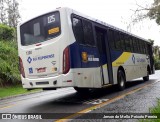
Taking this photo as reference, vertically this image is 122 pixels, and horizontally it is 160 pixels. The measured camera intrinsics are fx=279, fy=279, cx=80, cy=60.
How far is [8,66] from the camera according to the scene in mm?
20562

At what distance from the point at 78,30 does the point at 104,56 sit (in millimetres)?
2636

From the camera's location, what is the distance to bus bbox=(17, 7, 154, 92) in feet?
30.0

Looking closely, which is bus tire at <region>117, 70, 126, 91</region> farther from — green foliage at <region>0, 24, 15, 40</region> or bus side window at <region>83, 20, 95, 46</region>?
green foliage at <region>0, 24, 15, 40</region>

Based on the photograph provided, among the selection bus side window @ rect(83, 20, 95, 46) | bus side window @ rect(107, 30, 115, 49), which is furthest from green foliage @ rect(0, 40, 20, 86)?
bus side window @ rect(83, 20, 95, 46)

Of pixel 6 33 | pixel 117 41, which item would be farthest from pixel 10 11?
pixel 117 41

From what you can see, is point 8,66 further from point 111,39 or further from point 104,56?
point 104,56

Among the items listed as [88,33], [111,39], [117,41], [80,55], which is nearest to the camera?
[80,55]

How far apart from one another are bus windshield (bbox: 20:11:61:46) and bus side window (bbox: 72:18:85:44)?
0.59 meters

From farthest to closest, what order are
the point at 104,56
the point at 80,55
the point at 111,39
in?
the point at 111,39 → the point at 104,56 → the point at 80,55

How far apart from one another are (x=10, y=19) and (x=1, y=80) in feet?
68.5

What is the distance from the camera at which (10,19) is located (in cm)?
3916

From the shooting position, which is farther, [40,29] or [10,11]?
[10,11]

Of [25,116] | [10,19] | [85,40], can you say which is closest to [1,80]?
[85,40]

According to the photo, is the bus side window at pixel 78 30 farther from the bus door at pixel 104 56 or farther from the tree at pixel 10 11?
the tree at pixel 10 11
